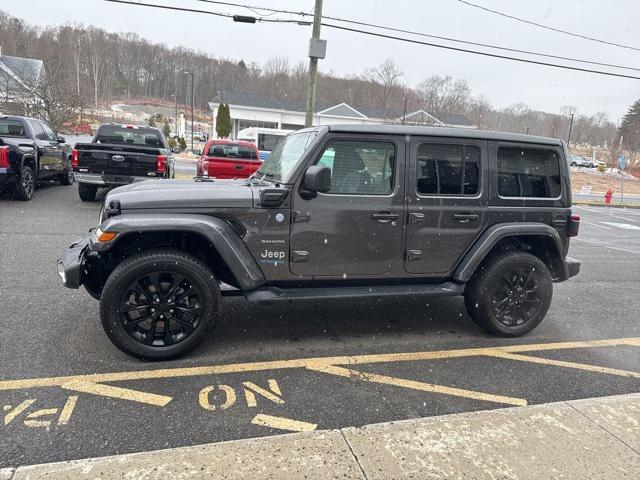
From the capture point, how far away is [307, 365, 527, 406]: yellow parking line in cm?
324

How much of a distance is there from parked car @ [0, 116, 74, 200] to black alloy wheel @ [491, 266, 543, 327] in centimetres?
970

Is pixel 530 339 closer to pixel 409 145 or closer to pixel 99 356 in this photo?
pixel 409 145

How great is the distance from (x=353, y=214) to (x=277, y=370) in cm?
140

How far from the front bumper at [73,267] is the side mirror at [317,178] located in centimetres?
187

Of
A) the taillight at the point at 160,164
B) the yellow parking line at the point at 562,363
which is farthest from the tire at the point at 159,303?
the taillight at the point at 160,164

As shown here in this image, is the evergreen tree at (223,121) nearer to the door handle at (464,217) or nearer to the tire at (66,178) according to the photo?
the tire at (66,178)

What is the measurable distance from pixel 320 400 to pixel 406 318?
6.46ft

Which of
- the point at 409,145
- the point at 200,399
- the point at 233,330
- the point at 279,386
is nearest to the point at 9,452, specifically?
the point at 200,399

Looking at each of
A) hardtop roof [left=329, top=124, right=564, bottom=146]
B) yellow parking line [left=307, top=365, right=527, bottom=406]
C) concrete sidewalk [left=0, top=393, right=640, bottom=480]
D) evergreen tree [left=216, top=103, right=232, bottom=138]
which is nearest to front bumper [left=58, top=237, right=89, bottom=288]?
concrete sidewalk [left=0, top=393, right=640, bottom=480]

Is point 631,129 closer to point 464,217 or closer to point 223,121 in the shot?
point 223,121

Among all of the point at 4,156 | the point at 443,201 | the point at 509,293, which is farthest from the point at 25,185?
the point at 509,293

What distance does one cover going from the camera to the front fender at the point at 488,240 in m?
4.09

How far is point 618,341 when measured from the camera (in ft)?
14.8

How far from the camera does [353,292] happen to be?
3914 mm
